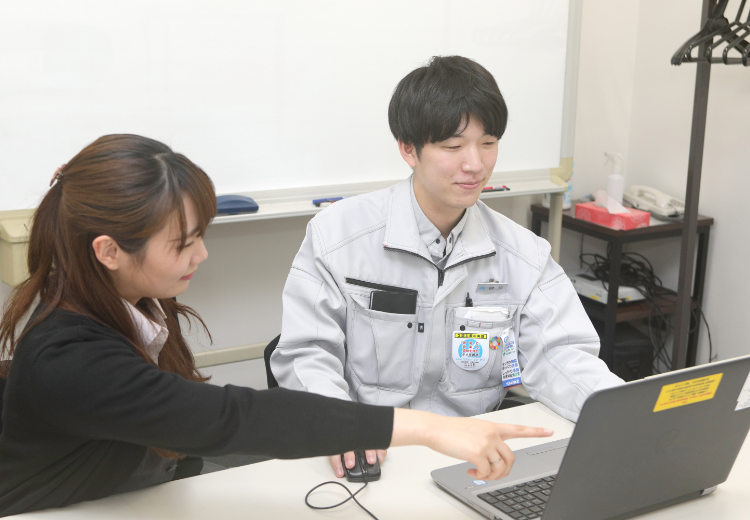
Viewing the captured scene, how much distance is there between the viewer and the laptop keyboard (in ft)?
3.04

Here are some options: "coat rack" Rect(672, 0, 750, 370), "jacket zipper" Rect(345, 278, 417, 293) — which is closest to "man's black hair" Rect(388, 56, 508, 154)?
"jacket zipper" Rect(345, 278, 417, 293)

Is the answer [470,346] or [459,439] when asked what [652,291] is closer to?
[470,346]

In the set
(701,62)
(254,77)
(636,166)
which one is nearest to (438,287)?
(254,77)

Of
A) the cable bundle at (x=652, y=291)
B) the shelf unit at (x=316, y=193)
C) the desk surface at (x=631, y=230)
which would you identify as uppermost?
the shelf unit at (x=316, y=193)

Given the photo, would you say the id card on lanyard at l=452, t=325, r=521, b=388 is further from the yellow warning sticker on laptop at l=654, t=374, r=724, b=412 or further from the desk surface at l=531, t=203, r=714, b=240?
the desk surface at l=531, t=203, r=714, b=240

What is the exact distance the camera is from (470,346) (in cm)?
140

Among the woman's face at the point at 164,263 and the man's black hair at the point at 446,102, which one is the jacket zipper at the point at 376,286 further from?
the woman's face at the point at 164,263

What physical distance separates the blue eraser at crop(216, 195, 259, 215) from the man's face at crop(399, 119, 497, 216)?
970mm

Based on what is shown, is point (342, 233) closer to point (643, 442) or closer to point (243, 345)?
point (643, 442)

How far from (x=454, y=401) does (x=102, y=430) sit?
0.77 m

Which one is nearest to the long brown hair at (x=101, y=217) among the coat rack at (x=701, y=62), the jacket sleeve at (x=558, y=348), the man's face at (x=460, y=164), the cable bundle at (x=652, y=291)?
the man's face at (x=460, y=164)

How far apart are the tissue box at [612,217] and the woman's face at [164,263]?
205cm

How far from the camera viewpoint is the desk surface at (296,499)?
36.9 inches

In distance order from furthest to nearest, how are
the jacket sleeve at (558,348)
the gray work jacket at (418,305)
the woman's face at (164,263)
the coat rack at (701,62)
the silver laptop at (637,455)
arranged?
the coat rack at (701,62), the gray work jacket at (418,305), the jacket sleeve at (558,348), the woman's face at (164,263), the silver laptop at (637,455)
